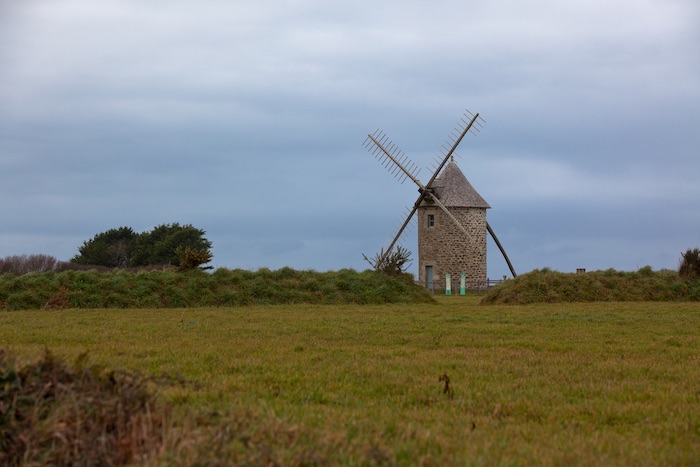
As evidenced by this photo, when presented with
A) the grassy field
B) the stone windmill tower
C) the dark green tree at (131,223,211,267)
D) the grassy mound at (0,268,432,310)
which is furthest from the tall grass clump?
the dark green tree at (131,223,211,267)

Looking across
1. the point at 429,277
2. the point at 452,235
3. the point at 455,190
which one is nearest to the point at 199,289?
the point at 452,235

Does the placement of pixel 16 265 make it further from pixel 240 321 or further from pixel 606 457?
pixel 606 457

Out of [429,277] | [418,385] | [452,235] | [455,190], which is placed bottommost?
[418,385]

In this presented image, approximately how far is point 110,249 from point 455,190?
36371mm

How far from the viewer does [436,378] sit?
10.4 meters

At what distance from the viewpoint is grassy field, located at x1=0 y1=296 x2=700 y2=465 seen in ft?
20.0

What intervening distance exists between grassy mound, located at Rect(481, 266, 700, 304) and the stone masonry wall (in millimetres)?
19247

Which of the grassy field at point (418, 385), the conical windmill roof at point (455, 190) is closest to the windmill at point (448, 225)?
the conical windmill roof at point (455, 190)

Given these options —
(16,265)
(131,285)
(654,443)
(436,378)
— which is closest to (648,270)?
(131,285)

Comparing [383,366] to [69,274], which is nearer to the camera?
[383,366]

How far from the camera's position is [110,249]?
7250cm

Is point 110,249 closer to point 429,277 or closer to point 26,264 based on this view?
point 26,264

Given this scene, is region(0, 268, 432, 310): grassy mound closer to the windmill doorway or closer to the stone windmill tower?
the stone windmill tower

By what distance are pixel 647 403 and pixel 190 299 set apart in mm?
23728
